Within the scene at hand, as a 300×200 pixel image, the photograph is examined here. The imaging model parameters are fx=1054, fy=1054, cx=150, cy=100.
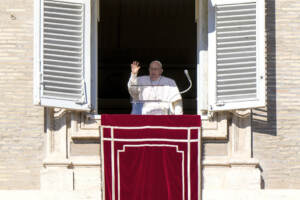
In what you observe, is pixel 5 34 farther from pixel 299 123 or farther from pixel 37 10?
pixel 299 123

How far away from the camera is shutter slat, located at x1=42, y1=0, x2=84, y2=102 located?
1272cm

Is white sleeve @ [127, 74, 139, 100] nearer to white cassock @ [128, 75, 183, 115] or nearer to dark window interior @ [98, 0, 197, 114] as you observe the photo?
white cassock @ [128, 75, 183, 115]

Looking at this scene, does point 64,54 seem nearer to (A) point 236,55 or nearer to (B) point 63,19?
(B) point 63,19

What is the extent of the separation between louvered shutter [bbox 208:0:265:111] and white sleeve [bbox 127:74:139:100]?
0.92 metres

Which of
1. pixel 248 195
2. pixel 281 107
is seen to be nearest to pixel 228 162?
pixel 248 195

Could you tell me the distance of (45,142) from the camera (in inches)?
516

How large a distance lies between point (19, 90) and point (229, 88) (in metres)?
2.63

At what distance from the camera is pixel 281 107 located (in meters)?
13.4

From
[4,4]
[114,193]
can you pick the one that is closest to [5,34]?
[4,4]

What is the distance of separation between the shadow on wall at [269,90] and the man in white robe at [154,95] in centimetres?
100

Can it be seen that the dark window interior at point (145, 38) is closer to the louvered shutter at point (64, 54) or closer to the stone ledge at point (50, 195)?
the louvered shutter at point (64, 54)

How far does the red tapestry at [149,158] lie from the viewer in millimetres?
12648

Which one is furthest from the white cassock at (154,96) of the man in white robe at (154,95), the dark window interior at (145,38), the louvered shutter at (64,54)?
the dark window interior at (145,38)

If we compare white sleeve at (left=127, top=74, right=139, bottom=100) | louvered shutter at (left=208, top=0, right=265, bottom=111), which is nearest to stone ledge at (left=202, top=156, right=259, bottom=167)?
louvered shutter at (left=208, top=0, right=265, bottom=111)
